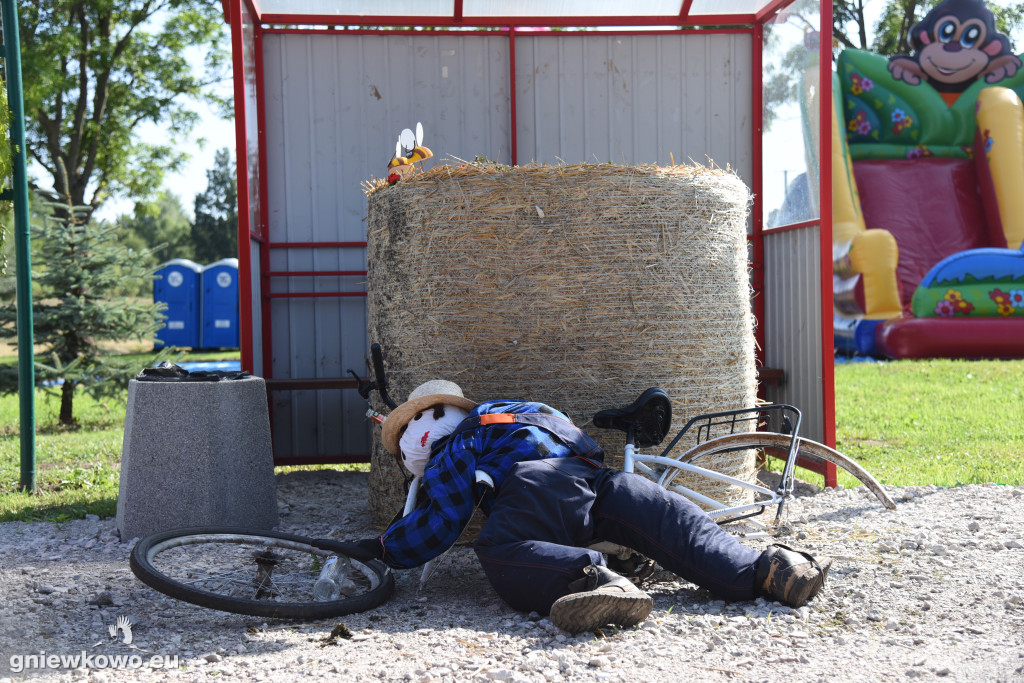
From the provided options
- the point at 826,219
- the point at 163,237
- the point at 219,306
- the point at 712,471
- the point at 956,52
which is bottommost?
the point at 712,471

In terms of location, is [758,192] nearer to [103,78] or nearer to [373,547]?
[373,547]

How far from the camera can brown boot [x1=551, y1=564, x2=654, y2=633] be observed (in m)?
2.63

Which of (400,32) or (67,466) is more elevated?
(400,32)

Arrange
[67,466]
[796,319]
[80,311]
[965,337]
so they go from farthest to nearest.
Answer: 1. [965,337]
2. [80,311]
3. [67,466]
4. [796,319]

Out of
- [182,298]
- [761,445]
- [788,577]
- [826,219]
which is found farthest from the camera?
[182,298]

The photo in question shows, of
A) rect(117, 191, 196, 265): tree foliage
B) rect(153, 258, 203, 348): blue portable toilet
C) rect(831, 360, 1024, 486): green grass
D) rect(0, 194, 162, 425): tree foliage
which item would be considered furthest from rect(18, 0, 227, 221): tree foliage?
rect(117, 191, 196, 265): tree foliage

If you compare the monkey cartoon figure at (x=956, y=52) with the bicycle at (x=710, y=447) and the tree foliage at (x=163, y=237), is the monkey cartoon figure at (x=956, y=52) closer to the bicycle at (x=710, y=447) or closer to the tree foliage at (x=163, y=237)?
the bicycle at (x=710, y=447)

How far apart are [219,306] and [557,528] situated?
17765mm

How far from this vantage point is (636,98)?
6316 mm

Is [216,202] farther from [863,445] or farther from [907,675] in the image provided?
[907,675]

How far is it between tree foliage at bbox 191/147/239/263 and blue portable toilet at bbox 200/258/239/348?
20056 millimetres

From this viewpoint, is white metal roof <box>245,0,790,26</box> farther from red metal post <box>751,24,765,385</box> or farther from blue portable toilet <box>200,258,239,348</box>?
blue portable toilet <box>200,258,239,348</box>

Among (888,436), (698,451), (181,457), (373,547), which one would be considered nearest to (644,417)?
(698,451)

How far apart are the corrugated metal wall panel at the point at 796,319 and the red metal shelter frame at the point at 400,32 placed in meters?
0.09
